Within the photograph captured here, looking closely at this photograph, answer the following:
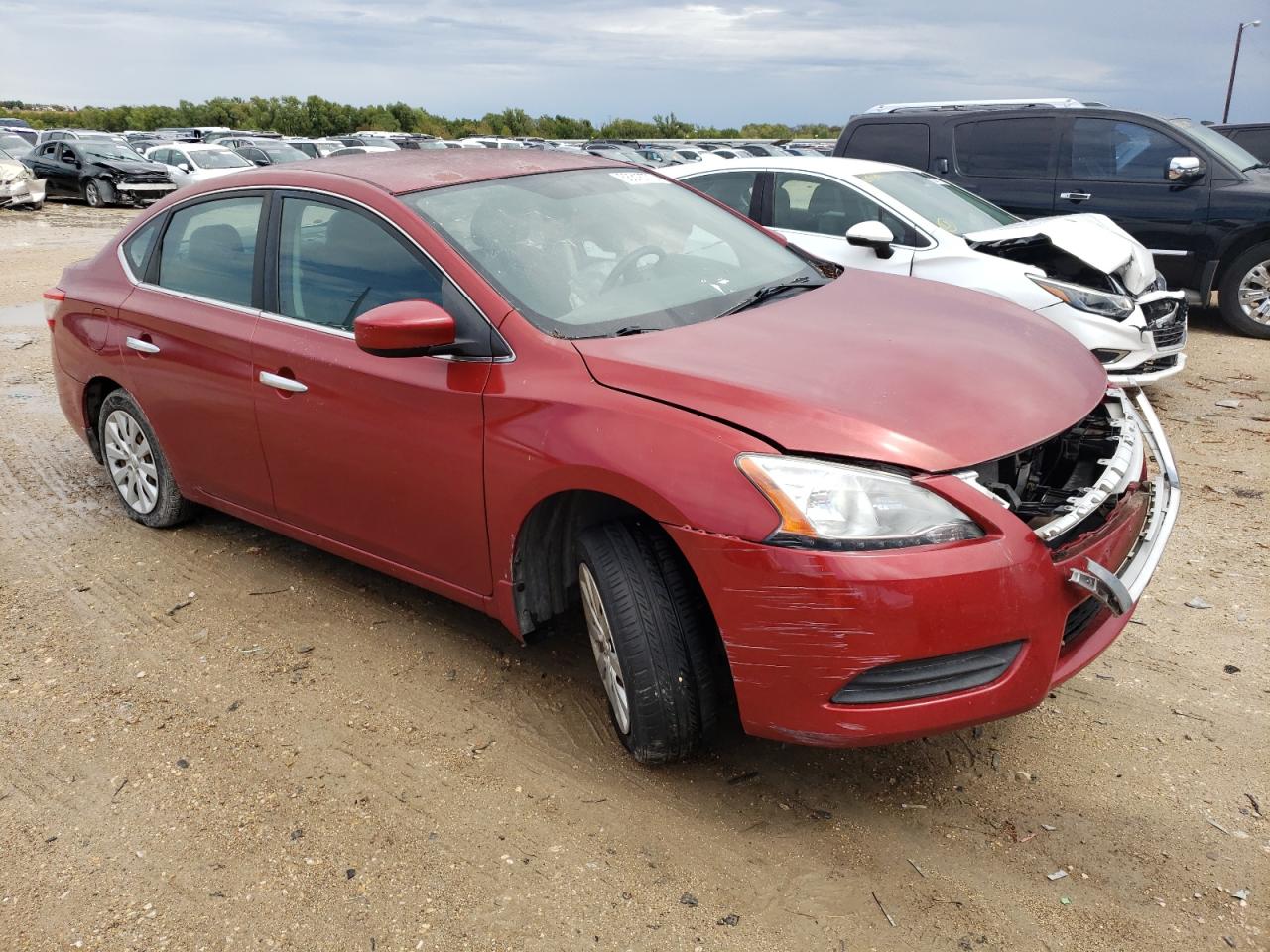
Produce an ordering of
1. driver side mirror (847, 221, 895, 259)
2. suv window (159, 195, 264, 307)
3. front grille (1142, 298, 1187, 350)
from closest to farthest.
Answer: suv window (159, 195, 264, 307) → driver side mirror (847, 221, 895, 259) → front grille (1142, 298, 1187, 350)

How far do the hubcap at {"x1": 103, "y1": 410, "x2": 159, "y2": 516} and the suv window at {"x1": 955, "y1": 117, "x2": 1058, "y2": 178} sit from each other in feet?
25.6

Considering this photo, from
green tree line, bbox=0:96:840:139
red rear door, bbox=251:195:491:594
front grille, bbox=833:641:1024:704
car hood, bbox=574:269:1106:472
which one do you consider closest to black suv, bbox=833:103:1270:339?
car hood, bbox=574:269:1106:472

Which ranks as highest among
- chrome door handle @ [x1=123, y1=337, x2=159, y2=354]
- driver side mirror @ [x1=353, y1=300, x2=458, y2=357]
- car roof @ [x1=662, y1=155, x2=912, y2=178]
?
car roof @ [x1=662, y1=155, x2=912, y2=178]

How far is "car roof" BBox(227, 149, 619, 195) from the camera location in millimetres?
3660

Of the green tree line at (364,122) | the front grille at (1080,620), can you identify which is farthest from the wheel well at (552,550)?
the green tree line at (364,122)

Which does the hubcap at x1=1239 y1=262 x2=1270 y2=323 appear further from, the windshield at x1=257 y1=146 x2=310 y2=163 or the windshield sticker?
the windshield at x1=257 y1=146 x2=310 y2=163

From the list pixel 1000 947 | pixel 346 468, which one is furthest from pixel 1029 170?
pixel 1000 947

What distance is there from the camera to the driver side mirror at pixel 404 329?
301 centimetres

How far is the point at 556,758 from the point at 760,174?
5591 mm

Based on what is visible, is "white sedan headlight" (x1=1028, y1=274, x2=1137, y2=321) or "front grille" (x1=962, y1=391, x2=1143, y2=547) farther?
"white sedan headlight" (x1=1028, y1=274, x2=1137, y2=321)

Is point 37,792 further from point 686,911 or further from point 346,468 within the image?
point 686,911

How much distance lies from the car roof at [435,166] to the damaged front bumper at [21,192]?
68.9ft

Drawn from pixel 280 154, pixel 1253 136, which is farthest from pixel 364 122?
pixel 1253 136

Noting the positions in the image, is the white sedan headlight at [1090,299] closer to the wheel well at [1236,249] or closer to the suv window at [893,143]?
the wheel well at [1236,249]
